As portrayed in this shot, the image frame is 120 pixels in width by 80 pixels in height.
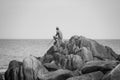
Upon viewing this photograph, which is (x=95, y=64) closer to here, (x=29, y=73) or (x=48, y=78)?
(x=48, y=78)

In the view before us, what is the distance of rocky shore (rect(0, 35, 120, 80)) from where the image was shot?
14.6 m

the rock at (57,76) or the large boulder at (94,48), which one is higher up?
the large boulder at (94,48)

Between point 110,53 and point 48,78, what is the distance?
11.2m

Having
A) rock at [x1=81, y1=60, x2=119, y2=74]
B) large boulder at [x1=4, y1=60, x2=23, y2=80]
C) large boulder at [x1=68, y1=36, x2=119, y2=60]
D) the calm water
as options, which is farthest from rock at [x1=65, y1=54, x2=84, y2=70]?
the calm water

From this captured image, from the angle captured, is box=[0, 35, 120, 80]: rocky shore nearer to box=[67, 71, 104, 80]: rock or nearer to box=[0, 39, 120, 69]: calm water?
box=[67, 71, 104, 80]: rock

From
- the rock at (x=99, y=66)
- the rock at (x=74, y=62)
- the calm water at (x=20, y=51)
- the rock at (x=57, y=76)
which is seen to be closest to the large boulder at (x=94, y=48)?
the rock at (x=74, y=62)

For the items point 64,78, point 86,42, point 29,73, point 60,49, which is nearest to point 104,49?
point 86,42

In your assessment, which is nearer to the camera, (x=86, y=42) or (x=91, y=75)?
(x=91, y=75)

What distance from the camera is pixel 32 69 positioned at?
16000mm

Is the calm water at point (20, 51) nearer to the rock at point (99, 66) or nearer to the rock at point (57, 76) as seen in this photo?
the rock at point (57, 76)

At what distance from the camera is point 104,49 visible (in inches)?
918

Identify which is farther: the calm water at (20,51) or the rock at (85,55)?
the calm water at (20,51)

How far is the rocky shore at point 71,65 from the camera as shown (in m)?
14.6

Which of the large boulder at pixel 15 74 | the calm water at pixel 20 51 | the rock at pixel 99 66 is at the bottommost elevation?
the calm water at pixel 20 51
